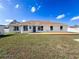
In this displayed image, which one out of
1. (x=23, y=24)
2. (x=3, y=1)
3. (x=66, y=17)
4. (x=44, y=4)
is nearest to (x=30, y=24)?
(x=23, y=24)

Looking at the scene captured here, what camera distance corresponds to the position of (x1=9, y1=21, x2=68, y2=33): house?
35.0 m

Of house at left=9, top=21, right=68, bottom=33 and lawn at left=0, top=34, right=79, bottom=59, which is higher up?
house at left=9, top=21, right=68, bottom=33

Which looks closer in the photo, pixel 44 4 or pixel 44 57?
pixel 44 57

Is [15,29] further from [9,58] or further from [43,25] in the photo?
[9,58]

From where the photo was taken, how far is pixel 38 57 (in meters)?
6.62

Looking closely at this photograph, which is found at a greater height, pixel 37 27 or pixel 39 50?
pixel 37 27

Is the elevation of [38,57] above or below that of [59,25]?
below

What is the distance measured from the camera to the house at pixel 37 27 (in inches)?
1377

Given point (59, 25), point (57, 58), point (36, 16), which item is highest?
point (36, 16)

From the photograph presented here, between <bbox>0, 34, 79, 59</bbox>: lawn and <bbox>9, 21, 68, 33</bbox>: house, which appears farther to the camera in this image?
<bbox>9, 21, 68, 33</bbox>: house

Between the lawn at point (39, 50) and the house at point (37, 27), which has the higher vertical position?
the house at point (37, 27)

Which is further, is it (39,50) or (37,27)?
(37,27)

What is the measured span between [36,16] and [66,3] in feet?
49.4

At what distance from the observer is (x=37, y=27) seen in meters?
35.4
